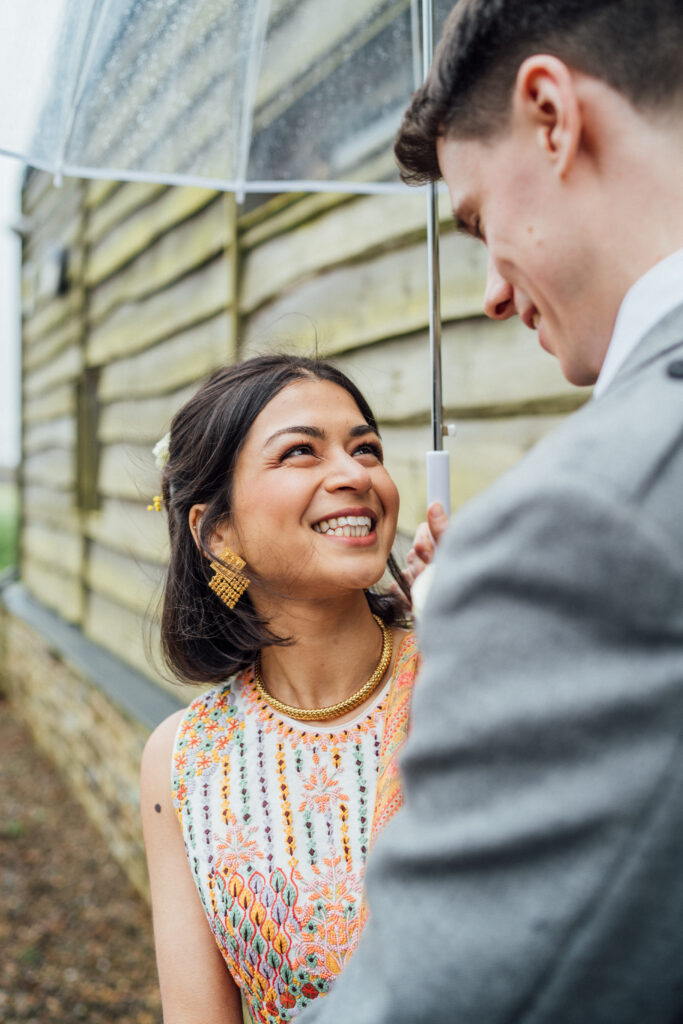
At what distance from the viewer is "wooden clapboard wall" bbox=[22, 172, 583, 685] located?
2.63 m

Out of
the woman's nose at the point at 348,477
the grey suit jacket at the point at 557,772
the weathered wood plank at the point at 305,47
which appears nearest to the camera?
the grey suit jacket at the point at 557,772

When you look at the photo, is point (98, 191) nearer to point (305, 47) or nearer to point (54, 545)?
point (54, 545)

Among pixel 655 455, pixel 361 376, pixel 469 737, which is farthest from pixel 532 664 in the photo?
pixel 361 376

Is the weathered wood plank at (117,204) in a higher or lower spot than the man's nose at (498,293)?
higher

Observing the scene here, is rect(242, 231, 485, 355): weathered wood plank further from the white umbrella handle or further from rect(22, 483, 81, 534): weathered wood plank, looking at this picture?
rect(22, 483, 81, 534): weathered wood plank

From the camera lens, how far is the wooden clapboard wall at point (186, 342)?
263cm

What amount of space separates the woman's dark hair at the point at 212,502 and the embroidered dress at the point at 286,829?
16cm

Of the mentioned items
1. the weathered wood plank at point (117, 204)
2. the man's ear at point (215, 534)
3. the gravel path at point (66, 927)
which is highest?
the weathered wood plank at point (117, 204)

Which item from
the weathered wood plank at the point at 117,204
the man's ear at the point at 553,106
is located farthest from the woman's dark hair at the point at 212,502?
the weathered wood plank at the point at 117,204

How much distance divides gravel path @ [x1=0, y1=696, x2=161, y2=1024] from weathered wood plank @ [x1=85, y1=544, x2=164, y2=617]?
4.85 feet

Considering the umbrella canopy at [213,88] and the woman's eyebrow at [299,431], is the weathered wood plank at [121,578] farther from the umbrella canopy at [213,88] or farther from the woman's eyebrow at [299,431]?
the woman's eyebrow at [299,431]

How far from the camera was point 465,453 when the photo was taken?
2.69 m

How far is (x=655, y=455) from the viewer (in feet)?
2.07

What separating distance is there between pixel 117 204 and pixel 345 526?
188 inches
